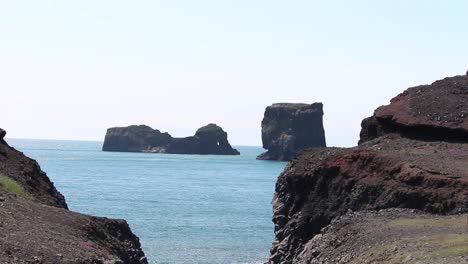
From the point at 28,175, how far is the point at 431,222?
2399cm

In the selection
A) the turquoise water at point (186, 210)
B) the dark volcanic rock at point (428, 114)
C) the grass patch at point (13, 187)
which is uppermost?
the dark volcanic rock at point (428, 114)

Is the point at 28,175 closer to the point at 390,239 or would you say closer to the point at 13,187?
the point at 13,187

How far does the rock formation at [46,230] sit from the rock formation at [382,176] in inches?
373

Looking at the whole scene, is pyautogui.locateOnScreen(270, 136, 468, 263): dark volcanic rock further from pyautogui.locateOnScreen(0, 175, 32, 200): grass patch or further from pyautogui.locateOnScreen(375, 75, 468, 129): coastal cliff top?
pyautogui.locateOnScreen(0, 175, 32, 200): grass patch

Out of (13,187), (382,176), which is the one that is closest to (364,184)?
(382,176)

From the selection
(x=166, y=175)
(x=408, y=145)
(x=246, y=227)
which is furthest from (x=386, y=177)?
(x=166, y=175)

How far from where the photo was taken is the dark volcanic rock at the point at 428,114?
49.1 meters

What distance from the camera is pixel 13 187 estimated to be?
40.5 metres

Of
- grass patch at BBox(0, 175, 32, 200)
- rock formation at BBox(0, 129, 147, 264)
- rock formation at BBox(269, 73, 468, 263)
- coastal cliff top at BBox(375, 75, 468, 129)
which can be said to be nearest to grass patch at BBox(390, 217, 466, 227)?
rock formation at BBox(269, 73, 468, 263)

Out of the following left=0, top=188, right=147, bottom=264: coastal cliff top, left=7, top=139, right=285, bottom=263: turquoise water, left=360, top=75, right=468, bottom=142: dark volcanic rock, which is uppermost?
left=360, top=75, right=468, bottom=142: dark volcanic rock

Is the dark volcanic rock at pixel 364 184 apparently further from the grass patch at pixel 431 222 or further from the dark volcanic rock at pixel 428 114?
the grass patch at pixel 431 222

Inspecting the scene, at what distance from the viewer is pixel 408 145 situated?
48281 mm

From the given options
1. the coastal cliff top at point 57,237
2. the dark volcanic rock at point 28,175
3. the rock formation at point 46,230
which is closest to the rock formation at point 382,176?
the coastal cliff top at point 57,237

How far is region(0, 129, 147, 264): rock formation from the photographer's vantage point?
28469mm
